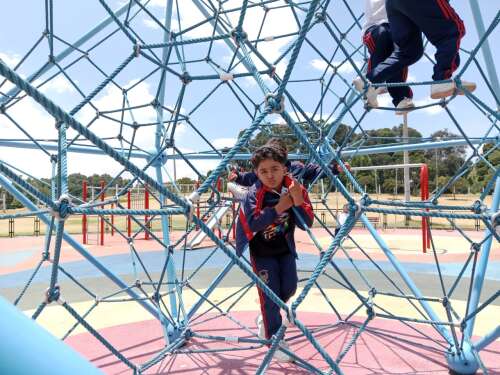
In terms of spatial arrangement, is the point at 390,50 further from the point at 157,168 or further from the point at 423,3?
the point at 157,168

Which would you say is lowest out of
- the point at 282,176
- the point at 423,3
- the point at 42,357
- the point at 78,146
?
the point at 42,357

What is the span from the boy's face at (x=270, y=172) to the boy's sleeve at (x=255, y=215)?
0.11 m

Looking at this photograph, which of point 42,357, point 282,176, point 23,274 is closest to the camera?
point 42,357

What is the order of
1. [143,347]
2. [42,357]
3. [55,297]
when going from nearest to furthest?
[42,357], [55,297], [143,347]

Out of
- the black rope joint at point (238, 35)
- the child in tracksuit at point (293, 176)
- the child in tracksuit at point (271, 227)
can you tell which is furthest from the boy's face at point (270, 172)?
the black rope joint at point (238, 35)

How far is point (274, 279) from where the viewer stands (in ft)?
7.08

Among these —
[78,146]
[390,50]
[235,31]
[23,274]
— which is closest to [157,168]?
[78,146]

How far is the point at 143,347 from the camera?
2578 millimetres

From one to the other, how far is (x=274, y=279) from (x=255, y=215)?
1.55ft

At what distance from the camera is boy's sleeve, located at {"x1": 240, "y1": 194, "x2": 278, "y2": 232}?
1.82 m

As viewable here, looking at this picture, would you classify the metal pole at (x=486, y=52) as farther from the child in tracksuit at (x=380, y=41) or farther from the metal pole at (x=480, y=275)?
the metal pole at (x=480, y=275)

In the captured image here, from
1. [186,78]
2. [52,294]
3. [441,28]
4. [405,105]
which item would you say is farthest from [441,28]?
[52,294]

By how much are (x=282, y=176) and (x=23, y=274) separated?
5395 mm

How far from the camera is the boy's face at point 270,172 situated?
6.41ft
